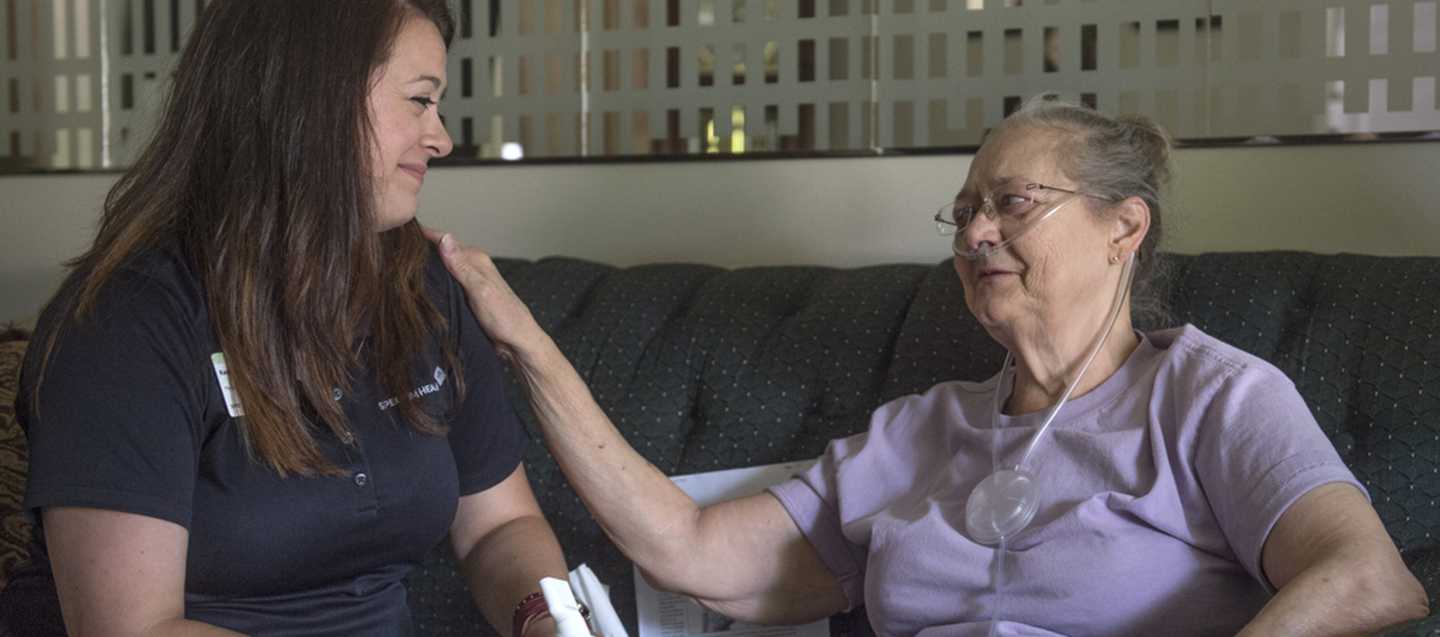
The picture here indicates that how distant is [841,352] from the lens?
203 centimetres

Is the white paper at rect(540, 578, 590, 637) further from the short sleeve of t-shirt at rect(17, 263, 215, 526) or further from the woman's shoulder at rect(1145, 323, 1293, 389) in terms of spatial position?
the woman's shoulder at rect(1145, 323, 1293, 389)

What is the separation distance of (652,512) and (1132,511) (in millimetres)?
566

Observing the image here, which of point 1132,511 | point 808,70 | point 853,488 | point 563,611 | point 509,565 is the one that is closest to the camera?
point 563,611

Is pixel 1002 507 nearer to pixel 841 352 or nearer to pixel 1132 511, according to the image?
pixel 1132 511

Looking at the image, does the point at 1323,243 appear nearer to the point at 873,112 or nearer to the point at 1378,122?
the point at 1378,122

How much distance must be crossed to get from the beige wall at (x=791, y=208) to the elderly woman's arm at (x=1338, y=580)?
52 cm

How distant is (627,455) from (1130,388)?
598mm

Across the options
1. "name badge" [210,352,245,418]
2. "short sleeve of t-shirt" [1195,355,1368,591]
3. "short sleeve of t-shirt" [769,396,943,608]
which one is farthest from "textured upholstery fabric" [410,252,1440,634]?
"name badge" [210,352,245,418]

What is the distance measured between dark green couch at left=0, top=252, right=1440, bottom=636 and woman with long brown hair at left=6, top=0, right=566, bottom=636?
42cm

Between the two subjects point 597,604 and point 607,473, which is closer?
point 597,604

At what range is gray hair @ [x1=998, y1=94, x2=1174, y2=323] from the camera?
5.67 ft

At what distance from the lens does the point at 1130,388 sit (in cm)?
167

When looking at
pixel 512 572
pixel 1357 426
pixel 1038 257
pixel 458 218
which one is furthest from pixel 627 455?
pixel 458 218

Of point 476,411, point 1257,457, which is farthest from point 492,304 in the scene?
point 1257,457
